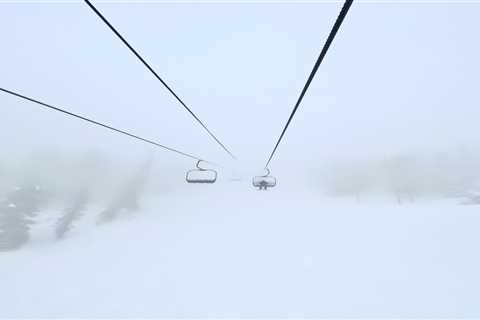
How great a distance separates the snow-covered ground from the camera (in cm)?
2311

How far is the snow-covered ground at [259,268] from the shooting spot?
23.1 m

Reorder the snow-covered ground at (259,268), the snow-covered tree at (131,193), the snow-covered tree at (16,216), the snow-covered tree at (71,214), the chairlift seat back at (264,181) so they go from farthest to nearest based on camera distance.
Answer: the snow-covered tree at (131,193), the snow-covered tree at (71,214), the snow-covered tree at (16,216), the snow-covered ground at (259,268), the chairlift seat back at (264,181)

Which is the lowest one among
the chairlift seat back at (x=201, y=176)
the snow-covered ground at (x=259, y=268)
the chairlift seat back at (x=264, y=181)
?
the snow-covered ground at (x=259, y=268)

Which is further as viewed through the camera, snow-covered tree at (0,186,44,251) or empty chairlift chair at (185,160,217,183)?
snow-covered tree at (0,186,44,251)

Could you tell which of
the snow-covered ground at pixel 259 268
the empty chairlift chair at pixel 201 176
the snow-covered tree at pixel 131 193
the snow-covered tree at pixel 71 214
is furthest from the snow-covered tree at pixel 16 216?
the empty chairlift chair at pixel 201 176

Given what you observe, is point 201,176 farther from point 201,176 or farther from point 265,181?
point 265,181

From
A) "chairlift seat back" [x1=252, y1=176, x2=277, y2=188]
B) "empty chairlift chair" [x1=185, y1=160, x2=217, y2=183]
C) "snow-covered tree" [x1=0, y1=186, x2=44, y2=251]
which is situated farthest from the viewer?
"snow-covered tree" [x1=0, y1=186, x2=44, y2=251]

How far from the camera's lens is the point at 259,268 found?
99.8 feet

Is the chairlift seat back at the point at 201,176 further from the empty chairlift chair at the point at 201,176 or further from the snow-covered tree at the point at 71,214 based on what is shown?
the snow-covered tree at the point at 71,214

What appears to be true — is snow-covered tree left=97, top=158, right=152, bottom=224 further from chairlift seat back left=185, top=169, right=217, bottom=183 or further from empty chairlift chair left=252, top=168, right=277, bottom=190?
chairlift seat back left=185, top=169, right=217, bottom=183

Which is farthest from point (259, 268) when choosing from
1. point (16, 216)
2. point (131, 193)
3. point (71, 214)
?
point (16, 216)

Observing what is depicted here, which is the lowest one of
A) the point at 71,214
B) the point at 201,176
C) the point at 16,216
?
the point at 16,216

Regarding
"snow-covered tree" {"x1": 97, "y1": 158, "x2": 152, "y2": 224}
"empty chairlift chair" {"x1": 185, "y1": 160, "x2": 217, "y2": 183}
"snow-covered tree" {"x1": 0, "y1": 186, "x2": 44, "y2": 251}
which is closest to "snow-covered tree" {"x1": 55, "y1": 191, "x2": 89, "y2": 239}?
"snow-covered tree" {"x1": 0, "y1": 186, "x2": 44, "y2": 251}

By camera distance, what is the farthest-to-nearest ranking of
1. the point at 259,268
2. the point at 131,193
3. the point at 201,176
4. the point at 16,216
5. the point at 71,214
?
1. the point at 131,193
2. the point at 71,214
3. the point at 16,216
4. the point at 259,268
5. the point at 201,176
